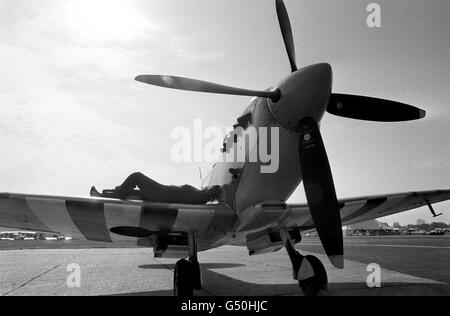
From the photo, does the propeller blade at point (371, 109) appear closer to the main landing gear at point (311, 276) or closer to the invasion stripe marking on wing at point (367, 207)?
the invasion stripe marking on wing at point (367, 207)

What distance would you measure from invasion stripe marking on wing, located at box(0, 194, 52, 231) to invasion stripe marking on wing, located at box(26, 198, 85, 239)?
0.10 meters

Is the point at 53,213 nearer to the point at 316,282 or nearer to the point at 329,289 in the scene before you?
the point at 316,282

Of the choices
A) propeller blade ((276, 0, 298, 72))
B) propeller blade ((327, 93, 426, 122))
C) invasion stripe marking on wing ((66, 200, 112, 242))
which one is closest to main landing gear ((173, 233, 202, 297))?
invasion stripe marking on wing ((66, 200, 112, 242))

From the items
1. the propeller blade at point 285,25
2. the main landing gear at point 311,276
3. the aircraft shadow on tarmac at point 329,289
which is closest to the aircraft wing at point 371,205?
the main landing gear at point 311,276

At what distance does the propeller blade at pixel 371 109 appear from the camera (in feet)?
21.0

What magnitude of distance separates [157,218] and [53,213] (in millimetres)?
1823

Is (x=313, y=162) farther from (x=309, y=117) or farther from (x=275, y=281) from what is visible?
(x=275, y=281)

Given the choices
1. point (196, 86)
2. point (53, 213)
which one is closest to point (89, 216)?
point (53, 213)

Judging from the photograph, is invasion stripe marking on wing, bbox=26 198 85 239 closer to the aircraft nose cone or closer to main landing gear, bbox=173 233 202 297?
main landing gear, bbox=173 233 202 297

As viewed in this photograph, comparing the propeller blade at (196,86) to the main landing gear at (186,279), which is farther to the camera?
the main landing gear at (186,279)

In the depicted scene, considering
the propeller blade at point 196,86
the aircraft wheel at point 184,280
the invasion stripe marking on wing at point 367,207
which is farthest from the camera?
the invasion stripe marking on wing at point 367,207
